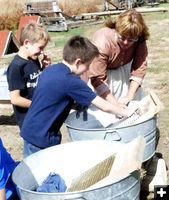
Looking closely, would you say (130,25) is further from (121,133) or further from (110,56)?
(121,133)

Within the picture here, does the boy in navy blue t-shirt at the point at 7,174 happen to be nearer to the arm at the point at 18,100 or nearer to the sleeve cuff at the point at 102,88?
the arm at the point at 18,100

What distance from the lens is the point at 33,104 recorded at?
2957 millimetres

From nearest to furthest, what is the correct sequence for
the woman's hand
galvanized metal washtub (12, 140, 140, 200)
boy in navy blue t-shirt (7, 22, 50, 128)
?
galvanized metal washtub (12, 140, 140, 200) < boy in navy blue t-shirt (7, 22, 50, 128) < the woman's hand

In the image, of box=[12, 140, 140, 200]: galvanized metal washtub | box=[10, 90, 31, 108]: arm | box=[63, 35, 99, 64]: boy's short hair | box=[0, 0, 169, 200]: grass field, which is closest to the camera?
box=[12, 140, 140, 200]: galvanized metal washtub

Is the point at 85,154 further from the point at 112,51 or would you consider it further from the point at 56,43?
the point at 56,43

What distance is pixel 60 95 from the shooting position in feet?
9.14

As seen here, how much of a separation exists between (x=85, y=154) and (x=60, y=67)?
60 centimetres

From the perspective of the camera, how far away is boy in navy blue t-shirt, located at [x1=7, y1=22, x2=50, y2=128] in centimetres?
341

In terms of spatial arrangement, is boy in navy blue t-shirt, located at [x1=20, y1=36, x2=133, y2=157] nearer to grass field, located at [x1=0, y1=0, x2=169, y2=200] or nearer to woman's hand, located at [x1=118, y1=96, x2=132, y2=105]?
woman's hand, located at [x1=118, y1=96, x2=132, y2=105]

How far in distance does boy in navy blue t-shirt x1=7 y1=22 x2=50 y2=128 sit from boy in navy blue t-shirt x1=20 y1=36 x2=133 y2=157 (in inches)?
22.4

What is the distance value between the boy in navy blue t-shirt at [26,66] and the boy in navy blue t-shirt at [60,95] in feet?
1.87

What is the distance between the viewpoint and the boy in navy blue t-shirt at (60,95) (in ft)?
8.93

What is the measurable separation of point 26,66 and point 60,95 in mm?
860

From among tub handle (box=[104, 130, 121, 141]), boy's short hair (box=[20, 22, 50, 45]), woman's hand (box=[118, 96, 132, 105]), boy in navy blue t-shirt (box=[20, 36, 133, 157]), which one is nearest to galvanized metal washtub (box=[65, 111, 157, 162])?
tub handle (box=[104, 130, 121, 141])
